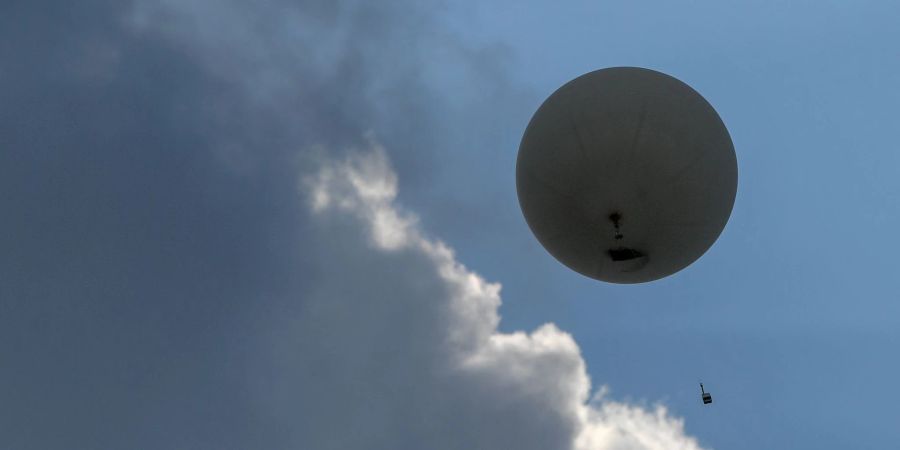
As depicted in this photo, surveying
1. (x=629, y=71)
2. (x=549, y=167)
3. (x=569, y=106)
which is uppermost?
(x=629, y=71)

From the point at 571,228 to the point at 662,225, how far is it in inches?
92.1

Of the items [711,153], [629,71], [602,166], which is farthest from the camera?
[629,71]

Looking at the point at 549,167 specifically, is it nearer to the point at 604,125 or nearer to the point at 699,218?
the point at 604,125

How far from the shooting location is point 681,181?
15.4 metres

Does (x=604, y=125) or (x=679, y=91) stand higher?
(x=679, y=91)

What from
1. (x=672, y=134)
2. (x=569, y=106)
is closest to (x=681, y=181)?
(x=672, y=134)

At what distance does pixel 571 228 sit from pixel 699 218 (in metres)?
3.40

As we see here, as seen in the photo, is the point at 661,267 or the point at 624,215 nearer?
the point at 624,215

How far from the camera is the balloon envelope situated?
15.1 m

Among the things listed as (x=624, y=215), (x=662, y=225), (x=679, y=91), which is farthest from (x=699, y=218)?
(x=679, y=91)

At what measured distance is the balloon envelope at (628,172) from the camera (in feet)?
49.6

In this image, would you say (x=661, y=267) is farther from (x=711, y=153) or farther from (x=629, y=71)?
(x=629, y=71)

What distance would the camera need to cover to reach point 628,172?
49.1 ft

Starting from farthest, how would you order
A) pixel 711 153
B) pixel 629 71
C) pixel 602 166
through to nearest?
pixel 629 71
pixel 711 153
pixel 602 166
